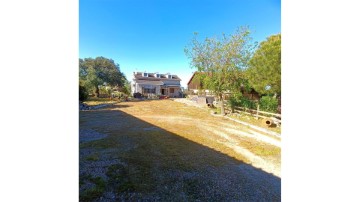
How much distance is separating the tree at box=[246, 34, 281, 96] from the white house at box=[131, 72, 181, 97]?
72.0ft

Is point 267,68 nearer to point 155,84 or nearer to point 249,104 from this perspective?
point 249,104

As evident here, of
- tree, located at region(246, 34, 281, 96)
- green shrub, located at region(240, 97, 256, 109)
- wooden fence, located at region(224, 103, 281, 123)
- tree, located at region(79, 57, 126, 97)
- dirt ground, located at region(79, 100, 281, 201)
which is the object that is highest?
tree, located at region(79, 57, 126, 97)

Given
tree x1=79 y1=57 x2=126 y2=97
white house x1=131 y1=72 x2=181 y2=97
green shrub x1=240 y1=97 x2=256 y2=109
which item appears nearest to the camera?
green shrub x1=240 y1=97 x2=256 y2=109

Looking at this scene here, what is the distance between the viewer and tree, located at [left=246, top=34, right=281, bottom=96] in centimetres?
928

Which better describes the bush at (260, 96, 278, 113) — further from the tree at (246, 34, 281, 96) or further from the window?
the window

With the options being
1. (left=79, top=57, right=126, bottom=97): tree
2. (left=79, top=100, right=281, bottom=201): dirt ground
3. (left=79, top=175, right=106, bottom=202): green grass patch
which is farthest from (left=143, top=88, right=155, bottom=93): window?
(left=79, top=175, right=106, bottom=202): green grass patch

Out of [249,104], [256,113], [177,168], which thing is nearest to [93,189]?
[177,168]

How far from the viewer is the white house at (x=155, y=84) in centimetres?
3020

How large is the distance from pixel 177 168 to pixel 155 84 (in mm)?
28292

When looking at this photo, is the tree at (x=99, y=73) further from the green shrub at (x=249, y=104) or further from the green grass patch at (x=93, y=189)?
the green grass patch at (x=93, y=189)

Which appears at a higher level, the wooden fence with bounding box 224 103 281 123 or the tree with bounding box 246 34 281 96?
the tree with bounding box 246 34 281 96
